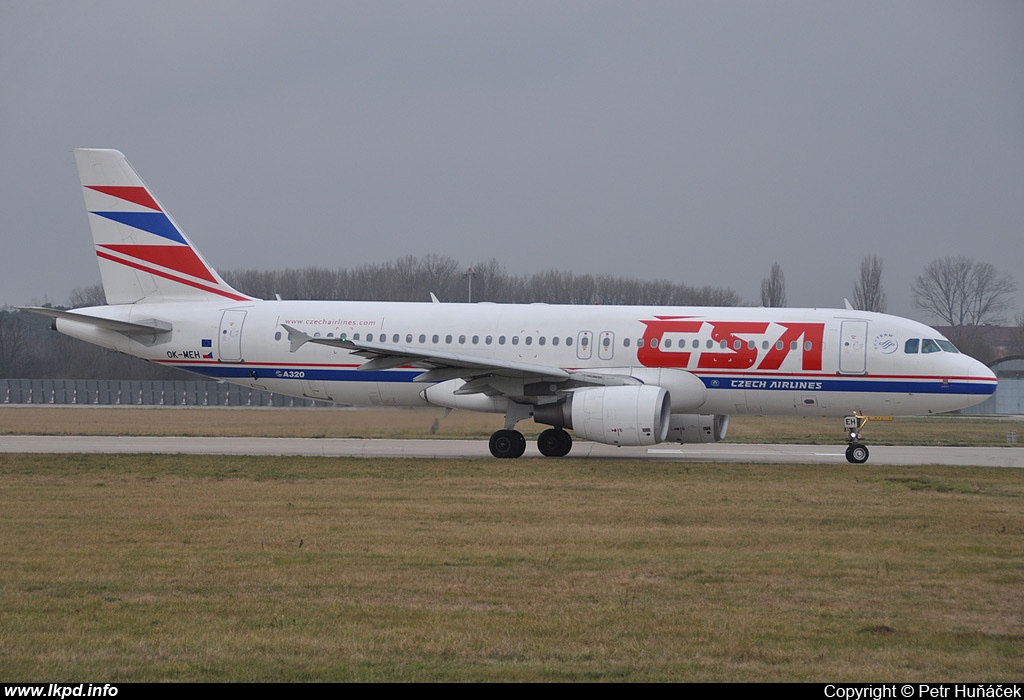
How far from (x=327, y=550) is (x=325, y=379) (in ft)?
42.6

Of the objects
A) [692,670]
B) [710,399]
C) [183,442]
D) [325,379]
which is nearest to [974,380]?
[710,399]

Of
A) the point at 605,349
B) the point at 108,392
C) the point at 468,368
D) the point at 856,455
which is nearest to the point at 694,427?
the point at 605,349

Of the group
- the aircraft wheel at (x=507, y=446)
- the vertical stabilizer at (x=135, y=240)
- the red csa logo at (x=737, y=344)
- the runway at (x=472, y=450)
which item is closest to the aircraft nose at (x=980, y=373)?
the runway at (x=472, y=450)

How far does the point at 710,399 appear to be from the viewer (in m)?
22.0

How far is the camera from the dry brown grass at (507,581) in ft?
23.0

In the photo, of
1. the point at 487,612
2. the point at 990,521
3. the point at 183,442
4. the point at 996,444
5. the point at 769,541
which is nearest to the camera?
the point at 487,612

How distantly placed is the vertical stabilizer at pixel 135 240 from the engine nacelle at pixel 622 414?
9.08 m

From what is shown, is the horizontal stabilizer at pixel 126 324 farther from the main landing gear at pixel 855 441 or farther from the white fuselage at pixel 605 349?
the main landing gear at pixel 855 441

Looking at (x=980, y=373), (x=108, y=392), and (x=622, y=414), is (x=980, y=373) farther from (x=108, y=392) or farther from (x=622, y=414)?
(x=108, y=392)

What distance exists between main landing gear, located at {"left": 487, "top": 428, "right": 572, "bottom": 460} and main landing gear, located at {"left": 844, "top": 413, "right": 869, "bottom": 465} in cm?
580

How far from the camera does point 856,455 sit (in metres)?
22.2

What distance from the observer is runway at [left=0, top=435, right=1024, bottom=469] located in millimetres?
23125
